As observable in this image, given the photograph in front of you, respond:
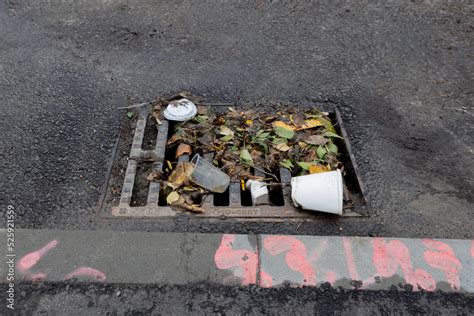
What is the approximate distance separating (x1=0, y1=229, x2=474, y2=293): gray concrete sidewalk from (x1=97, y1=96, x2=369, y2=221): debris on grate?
0.66ft

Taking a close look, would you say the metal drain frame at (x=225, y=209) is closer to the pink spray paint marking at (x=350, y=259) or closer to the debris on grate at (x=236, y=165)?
the debris on grate at (x=236, y=165)

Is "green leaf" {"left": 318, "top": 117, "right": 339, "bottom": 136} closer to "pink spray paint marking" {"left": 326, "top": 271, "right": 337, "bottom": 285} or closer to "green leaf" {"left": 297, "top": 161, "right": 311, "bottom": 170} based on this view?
"green leaf" {"left": 297, "top": 161, "right": 311, "bottom": 170}

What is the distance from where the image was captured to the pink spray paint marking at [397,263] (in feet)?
6.79

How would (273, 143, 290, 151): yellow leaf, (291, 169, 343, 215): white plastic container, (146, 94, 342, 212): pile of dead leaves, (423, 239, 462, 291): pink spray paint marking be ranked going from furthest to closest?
1. (273, 143, 290, 151): yellow leaf
2. (146, 94, 342, 212): pile of dead leaves
3. (291, 169, 343, 215): white plastic container
4. (423, 239, 462, 291): pink spray paint marking

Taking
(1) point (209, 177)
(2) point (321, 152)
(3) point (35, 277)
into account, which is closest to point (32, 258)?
(3) point (35, 277)

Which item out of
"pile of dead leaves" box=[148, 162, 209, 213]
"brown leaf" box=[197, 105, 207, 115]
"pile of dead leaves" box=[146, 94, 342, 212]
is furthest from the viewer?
"brown leaf" box=[197, 105, 207, 115]

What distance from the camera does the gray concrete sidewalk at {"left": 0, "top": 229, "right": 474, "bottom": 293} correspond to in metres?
2.02

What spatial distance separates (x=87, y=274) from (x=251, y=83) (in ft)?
6.68

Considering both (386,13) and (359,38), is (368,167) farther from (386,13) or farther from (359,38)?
(386,13)

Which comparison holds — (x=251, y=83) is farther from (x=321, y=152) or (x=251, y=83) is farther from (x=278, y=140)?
(x=321, y=152)

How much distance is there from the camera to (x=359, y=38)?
12.8ft

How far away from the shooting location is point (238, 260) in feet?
6.88

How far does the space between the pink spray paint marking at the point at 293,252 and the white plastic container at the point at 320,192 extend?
0.24 metres

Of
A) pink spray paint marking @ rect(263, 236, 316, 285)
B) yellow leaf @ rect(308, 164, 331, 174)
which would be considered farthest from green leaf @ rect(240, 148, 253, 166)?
pink spray paint marking @ rect(263, 236, 316, 285)
